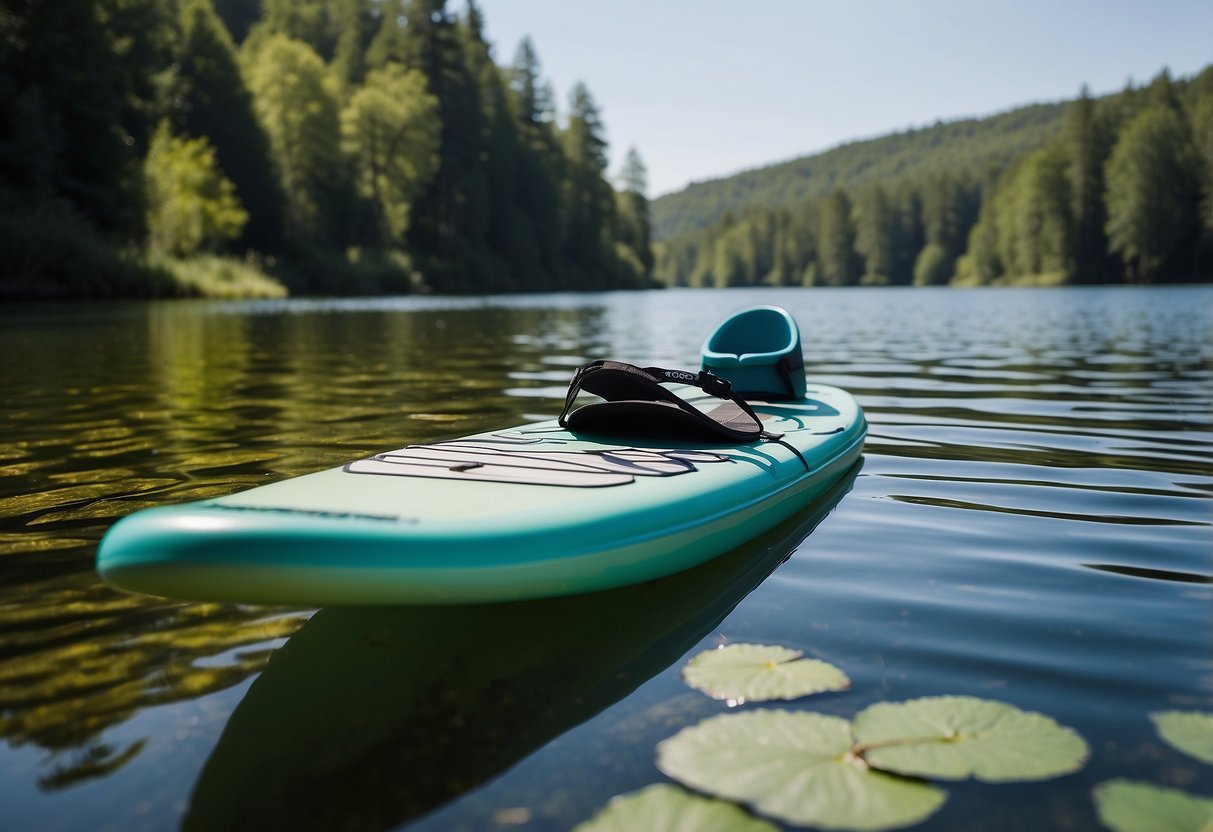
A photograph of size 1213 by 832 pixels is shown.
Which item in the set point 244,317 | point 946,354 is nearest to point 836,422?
point 946,354

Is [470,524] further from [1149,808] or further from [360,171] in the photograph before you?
[360,171]

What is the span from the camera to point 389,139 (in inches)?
1668

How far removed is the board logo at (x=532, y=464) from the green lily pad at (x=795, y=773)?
103cm

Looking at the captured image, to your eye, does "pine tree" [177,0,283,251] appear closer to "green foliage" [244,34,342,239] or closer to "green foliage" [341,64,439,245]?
"green foliage" [244,34,342,239]

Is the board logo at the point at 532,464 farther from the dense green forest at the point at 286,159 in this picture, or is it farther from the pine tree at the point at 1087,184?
the pine tree at the point at 1087,184

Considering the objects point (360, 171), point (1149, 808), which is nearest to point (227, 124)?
point (360, 171)

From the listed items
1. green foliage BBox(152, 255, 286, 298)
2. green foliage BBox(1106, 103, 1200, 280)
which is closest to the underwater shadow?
green foliage BBox(152, 255, 286, 298)

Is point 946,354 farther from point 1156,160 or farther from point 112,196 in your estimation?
point 1156,160

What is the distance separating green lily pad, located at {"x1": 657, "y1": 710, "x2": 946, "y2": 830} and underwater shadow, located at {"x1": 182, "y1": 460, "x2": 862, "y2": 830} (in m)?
0.34

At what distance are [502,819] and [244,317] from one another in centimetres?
1855

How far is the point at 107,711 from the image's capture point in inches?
87.8

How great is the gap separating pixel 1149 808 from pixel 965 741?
1.17 ft

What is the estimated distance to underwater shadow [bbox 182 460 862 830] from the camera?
1879mm

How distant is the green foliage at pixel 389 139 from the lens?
4106cm
